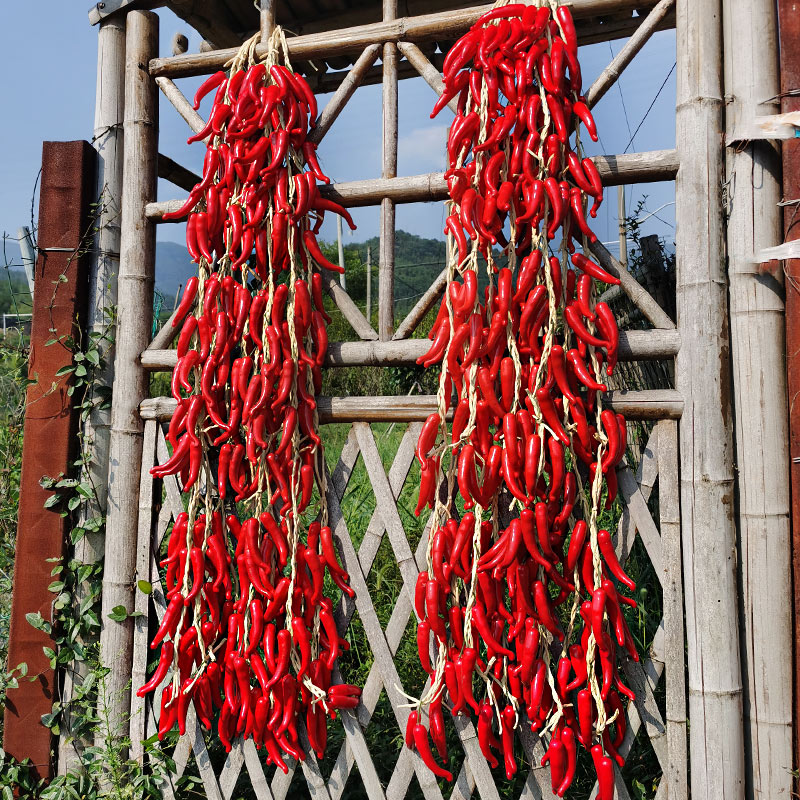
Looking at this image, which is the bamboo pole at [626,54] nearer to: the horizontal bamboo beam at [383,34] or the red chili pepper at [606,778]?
the horizontal bamboo beam at [383,34]

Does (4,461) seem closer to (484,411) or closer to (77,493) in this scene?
(77,493)

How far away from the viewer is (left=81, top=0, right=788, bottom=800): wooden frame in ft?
5.84

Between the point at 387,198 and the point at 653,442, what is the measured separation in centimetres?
108

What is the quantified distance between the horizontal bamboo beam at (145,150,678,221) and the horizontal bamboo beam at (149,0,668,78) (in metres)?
0.44

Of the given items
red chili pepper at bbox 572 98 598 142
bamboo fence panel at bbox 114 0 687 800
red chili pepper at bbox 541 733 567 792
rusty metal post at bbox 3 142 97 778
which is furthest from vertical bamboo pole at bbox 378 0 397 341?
red chili pepper at bbox 541 733 567 792

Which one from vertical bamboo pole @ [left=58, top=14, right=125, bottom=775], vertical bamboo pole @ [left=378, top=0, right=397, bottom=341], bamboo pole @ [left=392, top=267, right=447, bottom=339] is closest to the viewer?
bamboo pole @ [left=392, top=267, right=447, bottom=339]

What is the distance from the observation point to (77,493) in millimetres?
2254

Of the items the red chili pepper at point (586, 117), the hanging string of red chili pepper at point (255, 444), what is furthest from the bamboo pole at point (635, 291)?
the hanging string of red chili pepper at point (255, 444)

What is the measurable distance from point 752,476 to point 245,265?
1580 millimetres

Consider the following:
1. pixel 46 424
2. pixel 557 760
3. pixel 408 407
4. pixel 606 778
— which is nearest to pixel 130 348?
pixel 46 424

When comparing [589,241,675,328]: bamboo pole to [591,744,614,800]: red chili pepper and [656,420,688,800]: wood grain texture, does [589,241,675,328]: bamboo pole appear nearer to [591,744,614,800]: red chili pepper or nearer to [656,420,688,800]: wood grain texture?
[656,420,688,800]: wood grain texture

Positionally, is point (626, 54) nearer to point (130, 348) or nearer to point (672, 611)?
point (672, 611)

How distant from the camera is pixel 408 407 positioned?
1.96 meters

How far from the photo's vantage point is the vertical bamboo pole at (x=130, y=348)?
2191 mm
